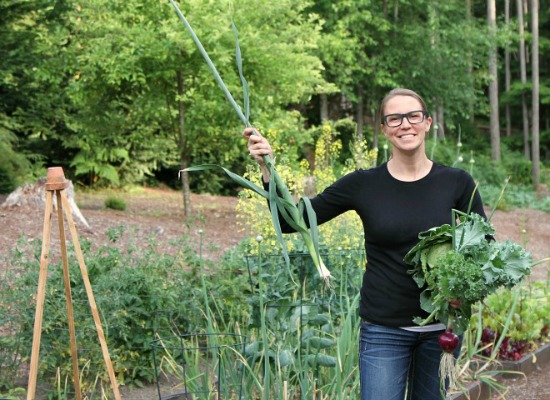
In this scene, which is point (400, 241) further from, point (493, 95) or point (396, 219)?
point (493, 95)

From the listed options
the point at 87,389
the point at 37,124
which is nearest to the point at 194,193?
the point at 37,124

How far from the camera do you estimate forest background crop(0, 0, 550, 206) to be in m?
11.7

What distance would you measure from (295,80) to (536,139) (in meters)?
→ 16.1

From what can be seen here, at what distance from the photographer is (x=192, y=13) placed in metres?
11.3

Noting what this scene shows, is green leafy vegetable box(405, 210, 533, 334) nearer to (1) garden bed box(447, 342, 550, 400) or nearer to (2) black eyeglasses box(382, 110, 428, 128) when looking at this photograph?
(2) black eyeglasses box(382, 110, 428, 128)

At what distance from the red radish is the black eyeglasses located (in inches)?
28.9

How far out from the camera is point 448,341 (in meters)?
2.72

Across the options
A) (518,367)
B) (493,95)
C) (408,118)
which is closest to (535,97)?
(493,95)

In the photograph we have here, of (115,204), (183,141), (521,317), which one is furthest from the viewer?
(115,204)

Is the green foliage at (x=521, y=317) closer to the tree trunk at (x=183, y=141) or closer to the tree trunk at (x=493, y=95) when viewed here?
the tree trunk at (x=183, y=141)

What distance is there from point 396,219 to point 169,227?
8.78m

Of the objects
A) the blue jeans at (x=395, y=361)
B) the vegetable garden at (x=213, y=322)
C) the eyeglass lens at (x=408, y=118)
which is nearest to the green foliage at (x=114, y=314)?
the vegetable garden at (x=213, y=322)

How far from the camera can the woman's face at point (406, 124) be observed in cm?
296

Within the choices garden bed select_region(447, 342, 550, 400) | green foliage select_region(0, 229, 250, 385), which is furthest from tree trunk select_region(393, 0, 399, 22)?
green foliage select_region(0, 229, 250, 385)
